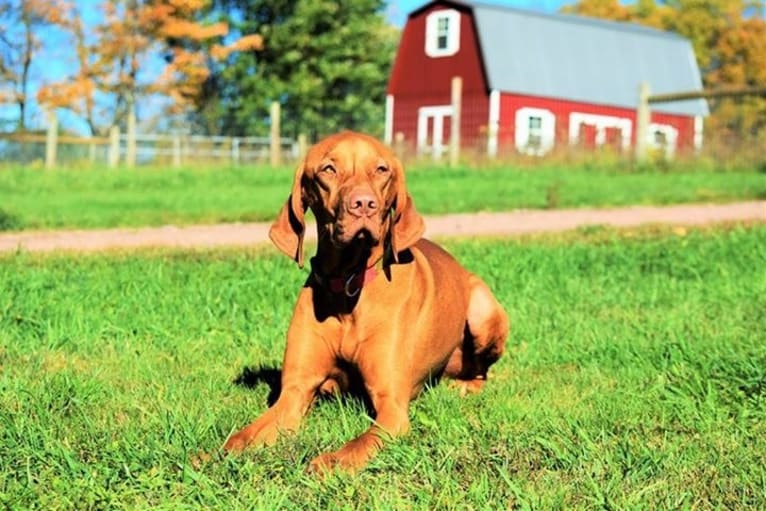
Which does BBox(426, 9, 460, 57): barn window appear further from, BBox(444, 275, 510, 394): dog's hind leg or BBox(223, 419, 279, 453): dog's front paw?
BBox(223, 419, 279, 453): dog's front paw

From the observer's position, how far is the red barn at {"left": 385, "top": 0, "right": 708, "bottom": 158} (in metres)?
Result: 34.8

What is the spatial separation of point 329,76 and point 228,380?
36.2 meters

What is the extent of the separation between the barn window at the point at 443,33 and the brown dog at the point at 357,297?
3252 cm

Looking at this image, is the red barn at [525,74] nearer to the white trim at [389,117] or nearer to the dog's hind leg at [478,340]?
the white trim at [389,117]

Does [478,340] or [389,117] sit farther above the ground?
[389,117]

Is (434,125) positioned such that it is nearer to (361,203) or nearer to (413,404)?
(413,404)

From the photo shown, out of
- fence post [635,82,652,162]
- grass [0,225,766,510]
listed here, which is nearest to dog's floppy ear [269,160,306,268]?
grass [0,225,766,510]

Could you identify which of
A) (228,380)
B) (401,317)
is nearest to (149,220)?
(228,380)

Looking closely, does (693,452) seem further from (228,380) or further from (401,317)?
(228,380)

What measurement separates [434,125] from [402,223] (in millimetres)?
33316

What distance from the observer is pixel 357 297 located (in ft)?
12.9

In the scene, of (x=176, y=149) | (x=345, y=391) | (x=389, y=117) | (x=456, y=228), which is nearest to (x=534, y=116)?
(x=389, y=117)

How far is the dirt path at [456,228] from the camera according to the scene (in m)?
9.17

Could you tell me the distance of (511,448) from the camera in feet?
11.4
